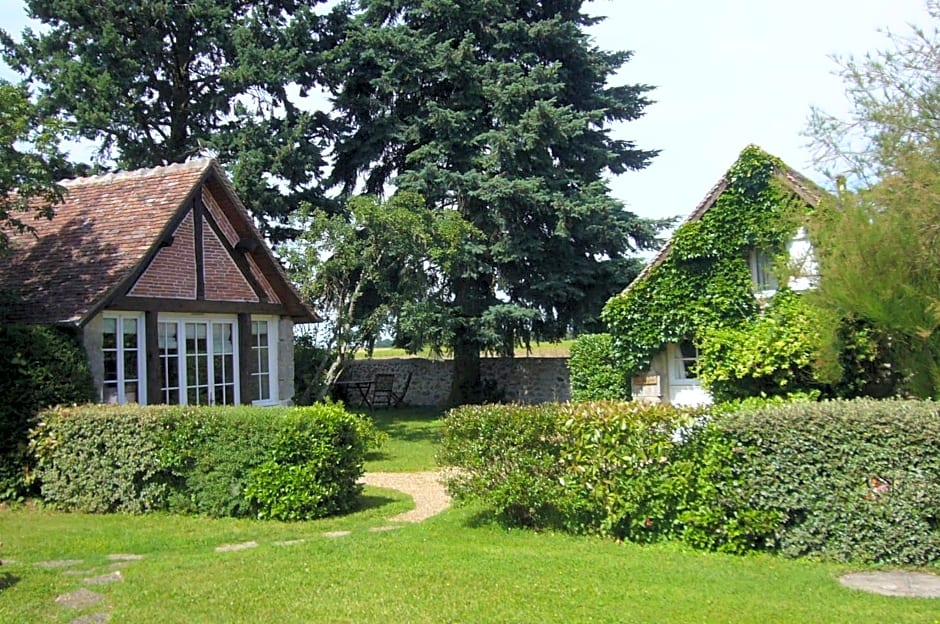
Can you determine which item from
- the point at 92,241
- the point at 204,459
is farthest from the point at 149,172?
the point at 204,459

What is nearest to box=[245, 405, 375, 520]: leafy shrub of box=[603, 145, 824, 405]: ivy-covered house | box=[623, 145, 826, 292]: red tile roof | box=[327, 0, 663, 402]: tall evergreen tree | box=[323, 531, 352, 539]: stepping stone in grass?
box=[323, 531, 352, 539]: stepping stone in grass

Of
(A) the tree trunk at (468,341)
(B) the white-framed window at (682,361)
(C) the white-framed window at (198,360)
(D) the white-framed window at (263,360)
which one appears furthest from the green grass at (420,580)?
(A) the tree trunk at (468,341)

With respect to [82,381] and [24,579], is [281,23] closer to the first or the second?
[82,381]

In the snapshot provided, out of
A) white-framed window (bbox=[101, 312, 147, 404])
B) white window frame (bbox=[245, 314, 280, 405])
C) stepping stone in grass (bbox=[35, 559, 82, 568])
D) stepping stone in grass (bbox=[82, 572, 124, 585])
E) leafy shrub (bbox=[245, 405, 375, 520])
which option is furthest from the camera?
white window frame (bbox=[245, 314, 280, 405])

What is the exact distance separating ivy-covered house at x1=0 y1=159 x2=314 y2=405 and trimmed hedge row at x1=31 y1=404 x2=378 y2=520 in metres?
2.25

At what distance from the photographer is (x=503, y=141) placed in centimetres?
2362

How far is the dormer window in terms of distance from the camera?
59.8 ft

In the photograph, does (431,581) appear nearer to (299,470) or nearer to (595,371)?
(299,470)

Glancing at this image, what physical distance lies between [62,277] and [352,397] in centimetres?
1720

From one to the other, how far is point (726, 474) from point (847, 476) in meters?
1.09

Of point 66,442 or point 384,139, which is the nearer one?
point 66,442

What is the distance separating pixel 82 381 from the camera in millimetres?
12453

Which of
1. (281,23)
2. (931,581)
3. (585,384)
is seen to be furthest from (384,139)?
(931,581)

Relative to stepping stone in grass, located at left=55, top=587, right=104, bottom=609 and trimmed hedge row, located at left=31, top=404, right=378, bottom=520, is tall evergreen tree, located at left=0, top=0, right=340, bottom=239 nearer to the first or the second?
trimmed hedge row, located at left=31, top=404, right=378, bottom=520
